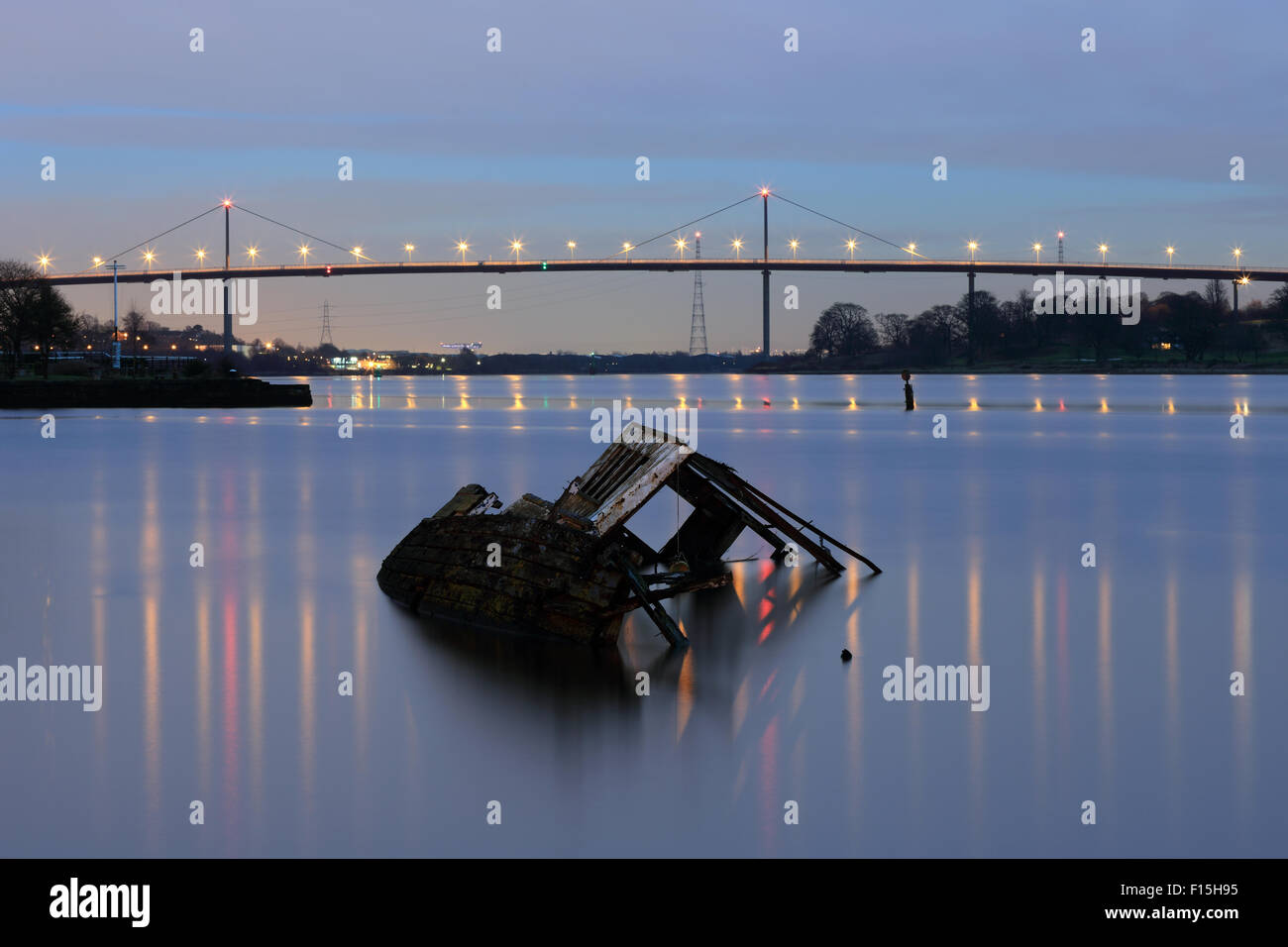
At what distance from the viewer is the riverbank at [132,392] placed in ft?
199

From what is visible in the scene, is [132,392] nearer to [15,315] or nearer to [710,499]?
[15,315]

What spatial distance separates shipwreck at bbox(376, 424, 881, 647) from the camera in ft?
30.5

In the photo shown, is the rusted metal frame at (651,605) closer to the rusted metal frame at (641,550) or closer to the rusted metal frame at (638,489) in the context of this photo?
the rusted metal frame at (638,489)

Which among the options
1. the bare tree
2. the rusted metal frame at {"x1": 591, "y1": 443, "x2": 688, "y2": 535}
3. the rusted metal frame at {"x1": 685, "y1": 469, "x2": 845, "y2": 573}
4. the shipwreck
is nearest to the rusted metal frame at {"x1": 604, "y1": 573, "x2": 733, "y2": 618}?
the shipwreck

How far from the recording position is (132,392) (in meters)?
62.7

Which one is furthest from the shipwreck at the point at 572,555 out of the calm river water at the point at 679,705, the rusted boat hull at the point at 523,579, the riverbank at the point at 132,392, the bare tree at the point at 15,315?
the bare tree at the point at 15,315

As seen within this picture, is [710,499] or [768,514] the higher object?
[710,499]

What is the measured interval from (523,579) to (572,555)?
1.43ft

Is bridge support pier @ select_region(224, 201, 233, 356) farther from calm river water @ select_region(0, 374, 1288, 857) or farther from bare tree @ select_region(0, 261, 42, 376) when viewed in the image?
calm river water @ select_region(0, 374, 1288, 857)

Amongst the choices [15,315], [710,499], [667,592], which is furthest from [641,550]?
[15,315]

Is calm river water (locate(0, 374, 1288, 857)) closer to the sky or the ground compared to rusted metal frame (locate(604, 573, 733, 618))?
closer to the ground

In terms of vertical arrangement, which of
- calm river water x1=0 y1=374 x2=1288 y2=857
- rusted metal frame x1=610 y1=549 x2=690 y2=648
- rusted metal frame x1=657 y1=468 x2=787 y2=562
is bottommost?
calm river water x1=0 y1=374 x2=1288 y2=857

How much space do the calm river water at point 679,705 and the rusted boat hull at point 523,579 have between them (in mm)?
199

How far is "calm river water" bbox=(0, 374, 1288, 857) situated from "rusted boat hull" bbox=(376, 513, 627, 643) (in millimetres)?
199
